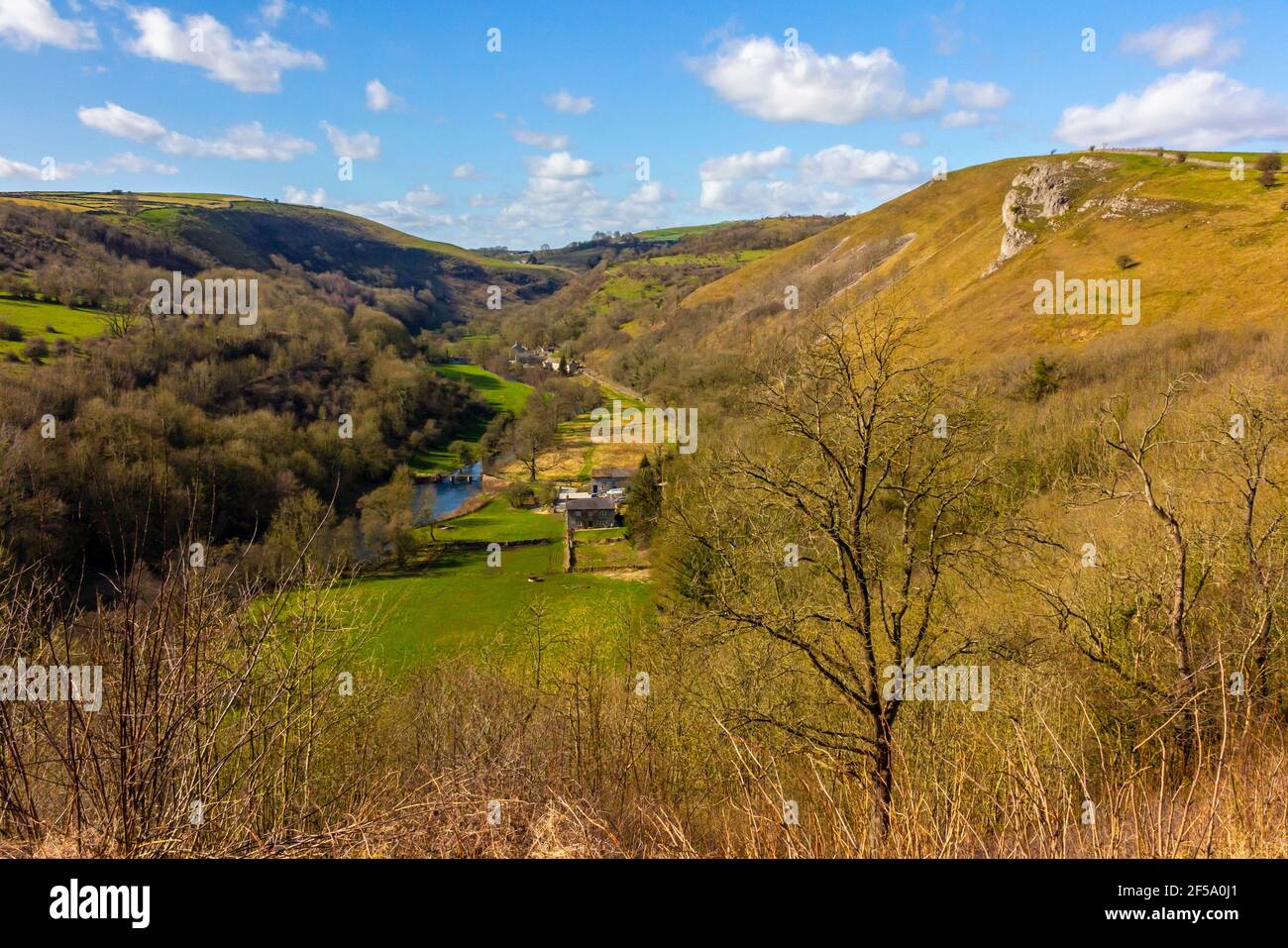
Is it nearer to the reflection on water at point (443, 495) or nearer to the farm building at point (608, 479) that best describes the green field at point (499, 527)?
the reflection on water at point (443, 495)

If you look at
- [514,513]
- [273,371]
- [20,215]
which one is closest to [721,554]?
[514,513]

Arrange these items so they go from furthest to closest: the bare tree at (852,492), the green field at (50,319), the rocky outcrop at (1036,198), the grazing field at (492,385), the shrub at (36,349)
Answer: the grazing field at (492,385)
the rocky outcrop at (1036,198)
the green field at (50,319)
the shrub at (36,349)
the bare tree at (852,492)

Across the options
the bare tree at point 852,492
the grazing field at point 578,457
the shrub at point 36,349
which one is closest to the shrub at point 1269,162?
the grazing field at point 578,457

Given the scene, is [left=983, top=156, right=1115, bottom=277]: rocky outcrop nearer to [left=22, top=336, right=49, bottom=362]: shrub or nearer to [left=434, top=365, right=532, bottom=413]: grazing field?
[left=434, top=365, right=532, bottom=413]: grazing field

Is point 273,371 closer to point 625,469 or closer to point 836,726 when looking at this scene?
point 625,469

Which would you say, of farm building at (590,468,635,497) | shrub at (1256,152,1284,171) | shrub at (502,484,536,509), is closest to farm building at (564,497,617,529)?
farm building at (590,468,635,497)

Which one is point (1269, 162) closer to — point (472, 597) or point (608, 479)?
point (608, 479)

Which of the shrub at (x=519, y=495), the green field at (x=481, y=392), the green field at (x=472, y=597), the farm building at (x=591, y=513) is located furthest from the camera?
the green field at (x=481, y=392)
